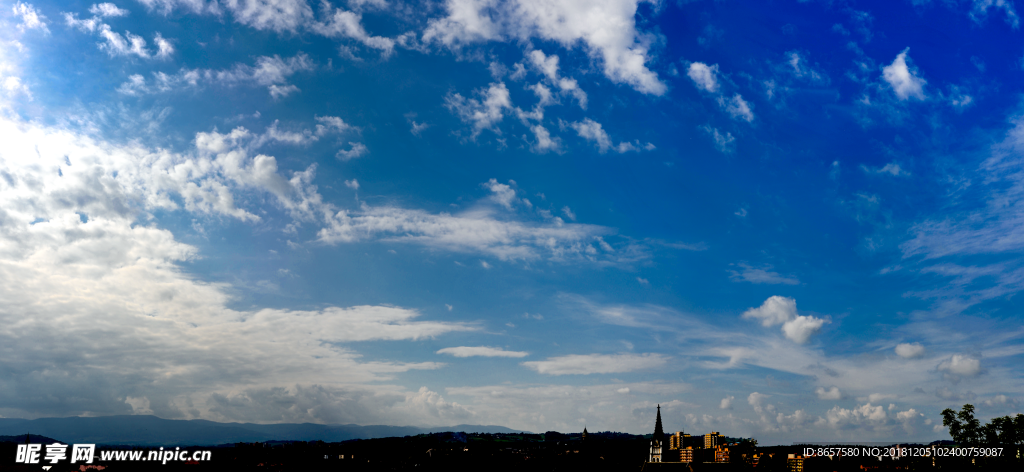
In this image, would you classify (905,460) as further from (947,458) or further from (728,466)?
(728,466)

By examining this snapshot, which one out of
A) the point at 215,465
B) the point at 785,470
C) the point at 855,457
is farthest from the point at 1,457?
the point at 855,457

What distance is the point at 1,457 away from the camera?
453 ft

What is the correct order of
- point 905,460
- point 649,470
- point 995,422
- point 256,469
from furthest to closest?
point 256,469
point 649,470
point 905,460
point 995,422

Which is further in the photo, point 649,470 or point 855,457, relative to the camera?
point 855,457

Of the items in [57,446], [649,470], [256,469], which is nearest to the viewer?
[57,446]

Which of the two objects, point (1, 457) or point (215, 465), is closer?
point (1, 457)

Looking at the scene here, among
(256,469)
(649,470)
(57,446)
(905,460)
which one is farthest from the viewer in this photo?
(256,469)

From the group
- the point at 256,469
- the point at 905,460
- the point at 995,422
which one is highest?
the point at 995,422

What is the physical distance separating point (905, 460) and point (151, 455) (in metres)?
186

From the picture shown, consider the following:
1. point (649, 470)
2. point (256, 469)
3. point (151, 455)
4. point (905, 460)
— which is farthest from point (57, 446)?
point (905, 460)

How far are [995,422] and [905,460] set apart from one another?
33.0 meters

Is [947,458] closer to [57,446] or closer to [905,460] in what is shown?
[905,460]

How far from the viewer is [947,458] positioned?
140250mm

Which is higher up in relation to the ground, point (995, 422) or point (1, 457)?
point (995, 422)
